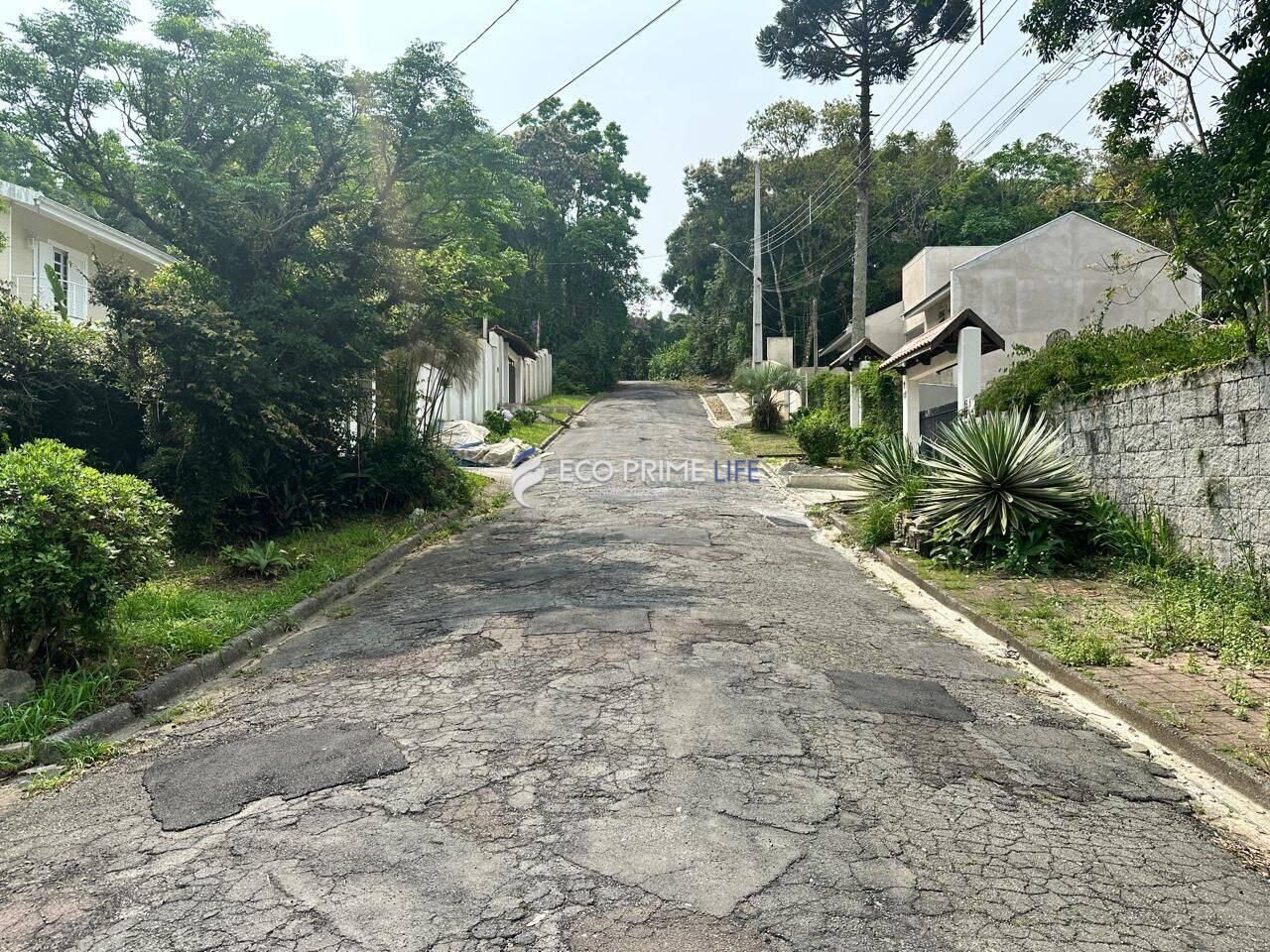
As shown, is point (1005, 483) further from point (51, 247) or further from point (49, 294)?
point (51, 247)

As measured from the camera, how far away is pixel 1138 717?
18.2 ft

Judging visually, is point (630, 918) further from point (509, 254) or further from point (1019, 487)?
point (509, 254)

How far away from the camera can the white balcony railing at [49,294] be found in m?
15.9

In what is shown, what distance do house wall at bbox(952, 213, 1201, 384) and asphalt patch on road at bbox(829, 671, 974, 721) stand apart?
2040 cm

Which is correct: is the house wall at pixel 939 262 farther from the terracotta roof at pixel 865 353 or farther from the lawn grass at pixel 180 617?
the lawn grass at pixel 180 617

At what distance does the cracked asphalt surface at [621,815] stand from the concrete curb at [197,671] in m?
0.32

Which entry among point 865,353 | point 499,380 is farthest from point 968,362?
point 499,380

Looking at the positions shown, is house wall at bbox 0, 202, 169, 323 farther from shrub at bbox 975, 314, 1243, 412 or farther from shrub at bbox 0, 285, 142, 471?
shrub at bbox 975, 314, 1243, 412

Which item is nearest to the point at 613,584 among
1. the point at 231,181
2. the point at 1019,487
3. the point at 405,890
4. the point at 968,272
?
the point at 1019,487

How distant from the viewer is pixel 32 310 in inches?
433

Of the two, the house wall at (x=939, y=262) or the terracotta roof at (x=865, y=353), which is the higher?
the house wall at (x=939, y=262)

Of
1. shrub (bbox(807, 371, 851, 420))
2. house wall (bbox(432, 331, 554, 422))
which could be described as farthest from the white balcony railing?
shrub (bbox(807, 371, 851, 420))

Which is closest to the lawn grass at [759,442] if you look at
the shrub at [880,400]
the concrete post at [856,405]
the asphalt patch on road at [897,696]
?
the concrete post at [856,405]

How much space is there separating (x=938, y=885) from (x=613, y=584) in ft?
19.5
